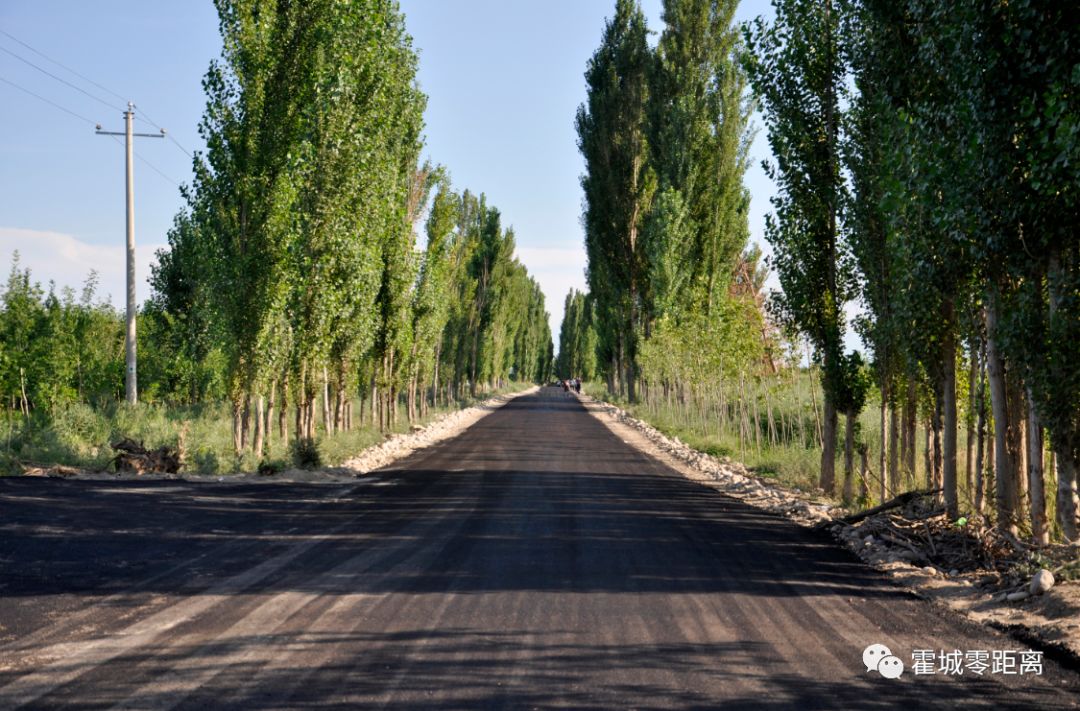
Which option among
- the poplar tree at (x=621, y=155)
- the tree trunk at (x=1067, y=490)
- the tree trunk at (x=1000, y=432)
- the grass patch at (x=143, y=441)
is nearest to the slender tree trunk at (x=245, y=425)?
the grass patch at (x=143, y=441)

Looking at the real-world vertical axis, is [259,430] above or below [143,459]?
above

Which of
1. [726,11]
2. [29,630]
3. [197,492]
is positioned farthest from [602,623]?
[726,11]

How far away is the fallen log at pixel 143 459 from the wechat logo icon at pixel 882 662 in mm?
15181

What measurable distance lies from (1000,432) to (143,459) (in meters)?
15.6

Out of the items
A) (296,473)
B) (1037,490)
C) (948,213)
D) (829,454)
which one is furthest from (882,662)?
(296,473)

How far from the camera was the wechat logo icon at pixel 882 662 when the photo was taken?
576 centimetres

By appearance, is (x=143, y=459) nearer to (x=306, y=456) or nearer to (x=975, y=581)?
(x=306, y=456)

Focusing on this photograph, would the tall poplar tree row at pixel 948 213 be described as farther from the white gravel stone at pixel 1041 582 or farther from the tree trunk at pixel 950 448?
the white gravel stone at pixel 1041 582

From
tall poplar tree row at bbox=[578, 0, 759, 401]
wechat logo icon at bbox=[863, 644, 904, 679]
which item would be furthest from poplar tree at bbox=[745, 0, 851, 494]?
tall poplar tree row at bbox=[578, 0, 759, 401]

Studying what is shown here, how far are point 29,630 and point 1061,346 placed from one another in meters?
9.63

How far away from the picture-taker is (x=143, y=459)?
17688 mm

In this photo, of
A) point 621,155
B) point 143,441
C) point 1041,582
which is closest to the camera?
point 1041,582

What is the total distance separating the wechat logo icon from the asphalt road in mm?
86

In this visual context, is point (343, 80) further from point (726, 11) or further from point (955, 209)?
point (726, 11)
